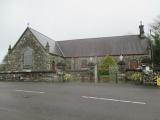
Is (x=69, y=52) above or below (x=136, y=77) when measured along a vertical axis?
above

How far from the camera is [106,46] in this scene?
43.8 meters

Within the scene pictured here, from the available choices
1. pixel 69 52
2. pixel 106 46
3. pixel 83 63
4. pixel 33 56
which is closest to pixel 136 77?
pixel 83 63

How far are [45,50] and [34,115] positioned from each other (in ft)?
103

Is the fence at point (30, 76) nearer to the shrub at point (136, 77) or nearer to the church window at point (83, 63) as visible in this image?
the shrub at point (136, 77)

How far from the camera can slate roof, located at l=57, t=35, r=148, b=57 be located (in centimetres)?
4122

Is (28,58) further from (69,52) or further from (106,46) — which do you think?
(106,46)

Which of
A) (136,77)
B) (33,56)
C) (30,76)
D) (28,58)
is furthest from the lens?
(28,58)

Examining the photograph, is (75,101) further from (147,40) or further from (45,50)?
(147,40)

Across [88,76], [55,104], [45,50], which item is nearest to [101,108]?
[55,104]

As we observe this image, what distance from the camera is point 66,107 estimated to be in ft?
27.1

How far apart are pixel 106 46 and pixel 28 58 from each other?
15.5m

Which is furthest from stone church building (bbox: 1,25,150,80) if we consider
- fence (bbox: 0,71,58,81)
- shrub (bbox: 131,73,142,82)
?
shrub (bbox: 131,73,142,82)

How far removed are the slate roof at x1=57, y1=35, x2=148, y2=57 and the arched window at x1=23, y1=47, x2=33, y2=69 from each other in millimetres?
7496

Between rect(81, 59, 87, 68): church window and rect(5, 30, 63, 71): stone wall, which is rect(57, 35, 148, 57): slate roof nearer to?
rect(81, 59, 87, 68): church window
